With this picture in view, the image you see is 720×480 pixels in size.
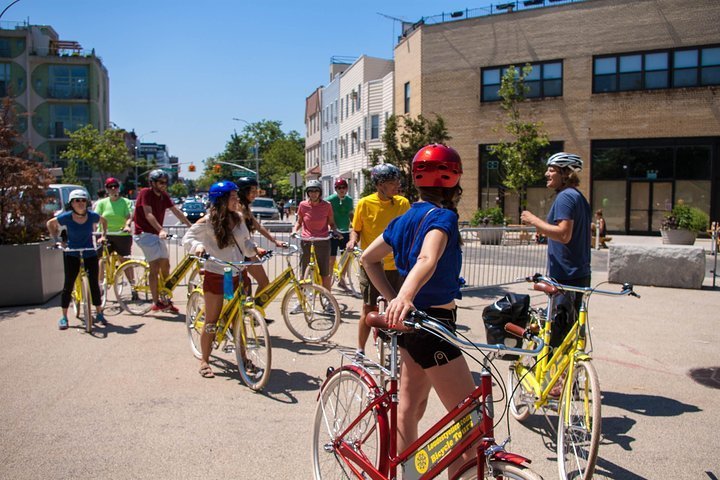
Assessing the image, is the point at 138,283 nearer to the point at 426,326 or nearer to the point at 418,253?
the point at 418,253

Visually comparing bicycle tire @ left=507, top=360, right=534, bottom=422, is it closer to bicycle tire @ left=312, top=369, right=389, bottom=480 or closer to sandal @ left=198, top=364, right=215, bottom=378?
bicycle tire @ left=312, top=369, right=389, bottom=480

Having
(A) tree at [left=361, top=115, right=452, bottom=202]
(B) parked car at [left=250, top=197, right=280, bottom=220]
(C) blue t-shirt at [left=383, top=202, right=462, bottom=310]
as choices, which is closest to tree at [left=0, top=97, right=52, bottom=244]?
(A) tree at [left=361, top=115, right=452, bottom=202]

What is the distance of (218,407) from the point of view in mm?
5371

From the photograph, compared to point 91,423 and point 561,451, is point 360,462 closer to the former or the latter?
point 561,451

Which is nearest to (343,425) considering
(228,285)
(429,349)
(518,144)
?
(429,349)

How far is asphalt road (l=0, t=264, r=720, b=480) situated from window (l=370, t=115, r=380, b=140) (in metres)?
34.8

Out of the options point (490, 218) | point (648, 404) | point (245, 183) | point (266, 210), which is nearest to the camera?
point (648, 404)

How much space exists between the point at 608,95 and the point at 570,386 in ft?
91.7

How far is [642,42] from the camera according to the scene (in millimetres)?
28078

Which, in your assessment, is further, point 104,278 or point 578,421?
point 104,278

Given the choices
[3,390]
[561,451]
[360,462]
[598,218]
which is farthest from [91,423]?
[598,218]

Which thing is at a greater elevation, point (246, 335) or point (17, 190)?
point (17, 190)

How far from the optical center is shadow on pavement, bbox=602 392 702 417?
5344 millimetres

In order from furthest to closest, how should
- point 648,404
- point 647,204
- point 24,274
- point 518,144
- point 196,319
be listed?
point 647,204 → point 518,144 → point 24,274 → point 196,319 → point 648,404
